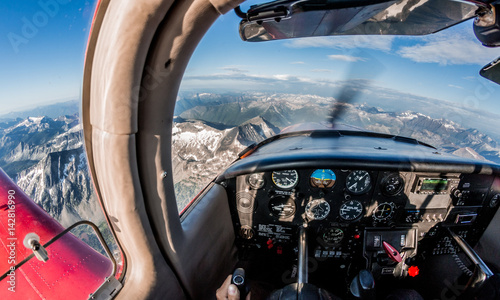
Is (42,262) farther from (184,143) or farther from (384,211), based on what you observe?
(384,211)

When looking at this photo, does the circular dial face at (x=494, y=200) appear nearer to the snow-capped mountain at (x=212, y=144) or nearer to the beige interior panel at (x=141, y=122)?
the snow-capped mountain at (x=212, y=144)

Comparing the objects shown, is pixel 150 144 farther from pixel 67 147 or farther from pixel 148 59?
pixel 67 147

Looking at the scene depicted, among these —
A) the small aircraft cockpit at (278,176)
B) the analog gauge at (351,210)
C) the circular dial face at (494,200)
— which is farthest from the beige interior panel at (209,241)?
the circular dial face at (494,200)

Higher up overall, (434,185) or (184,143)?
(184,143)

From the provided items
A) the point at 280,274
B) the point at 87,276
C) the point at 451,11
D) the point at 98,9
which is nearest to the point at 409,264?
the point at 280,274

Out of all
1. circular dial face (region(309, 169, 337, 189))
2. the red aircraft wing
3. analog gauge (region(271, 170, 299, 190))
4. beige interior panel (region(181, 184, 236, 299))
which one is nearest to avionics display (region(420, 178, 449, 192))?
circular dial face (region(309, 169, 337, 189))

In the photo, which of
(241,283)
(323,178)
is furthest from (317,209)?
(241,283)

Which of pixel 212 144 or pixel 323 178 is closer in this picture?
pixel 323 178
